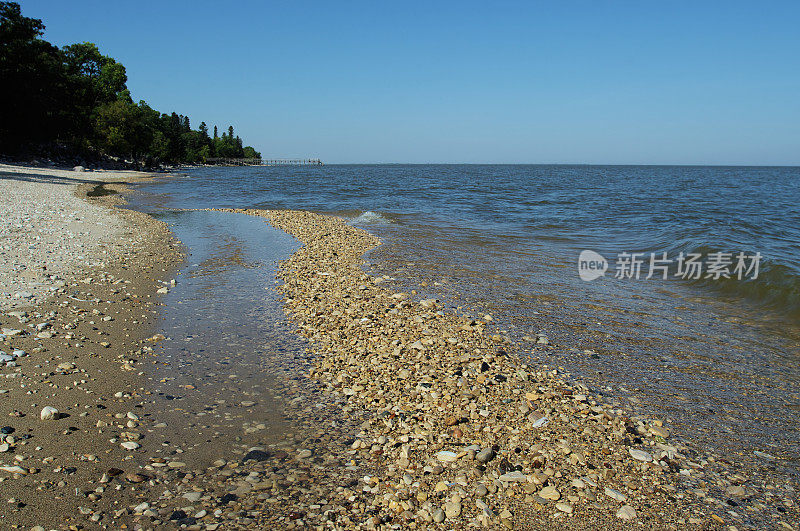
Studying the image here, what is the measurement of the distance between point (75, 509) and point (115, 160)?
95700 millimetres

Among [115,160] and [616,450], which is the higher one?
[115,160]

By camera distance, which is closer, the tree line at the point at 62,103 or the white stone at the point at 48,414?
the white stone at the point at 48,414

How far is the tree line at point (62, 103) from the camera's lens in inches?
2132

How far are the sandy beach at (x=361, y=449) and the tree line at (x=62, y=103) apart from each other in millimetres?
65284

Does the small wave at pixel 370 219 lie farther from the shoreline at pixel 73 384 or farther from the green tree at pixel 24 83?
the green tree at pixel 24 83

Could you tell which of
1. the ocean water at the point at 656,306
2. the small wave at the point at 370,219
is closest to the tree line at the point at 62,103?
the small wave at the point at 370,219

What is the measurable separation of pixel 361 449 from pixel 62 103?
84.3 metres

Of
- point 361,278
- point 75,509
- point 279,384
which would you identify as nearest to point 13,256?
point 361,278

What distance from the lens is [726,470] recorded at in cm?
448

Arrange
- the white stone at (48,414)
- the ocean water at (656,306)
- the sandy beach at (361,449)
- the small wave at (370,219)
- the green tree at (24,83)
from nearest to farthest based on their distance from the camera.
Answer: the sandy beach at (361,449) → the white stone at (48,414) → the ocean water at (656,306) → the small wave at (370,219) → the green tree at (24,83)

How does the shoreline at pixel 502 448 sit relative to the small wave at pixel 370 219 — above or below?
below

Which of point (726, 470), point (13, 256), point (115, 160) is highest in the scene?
point (115, 160)

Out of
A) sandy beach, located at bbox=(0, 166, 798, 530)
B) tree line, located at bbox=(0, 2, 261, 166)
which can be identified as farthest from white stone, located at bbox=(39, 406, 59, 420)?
tree line, located at bbox=(0, 2, 261, 166)

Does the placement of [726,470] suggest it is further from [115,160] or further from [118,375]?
[115,160]
